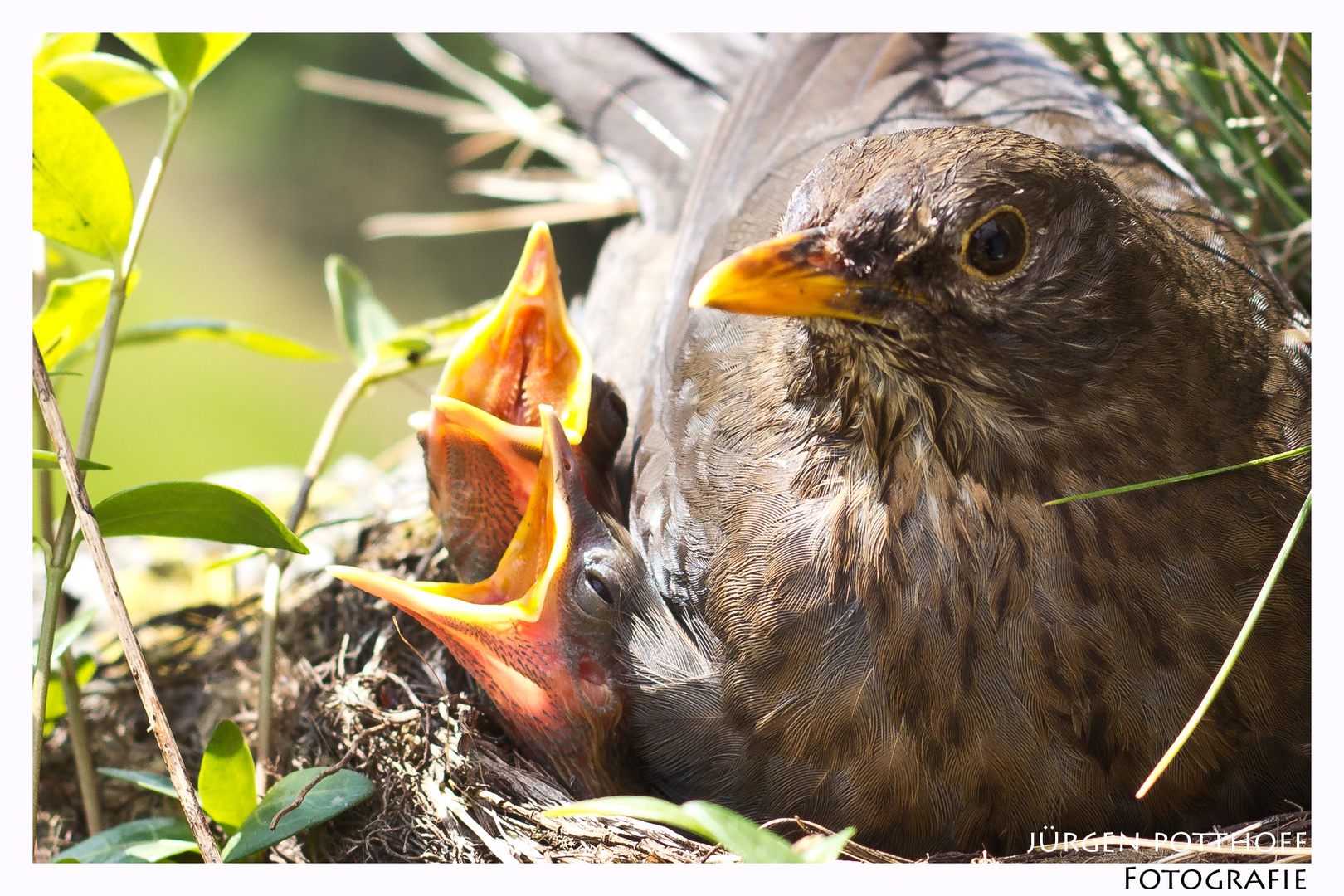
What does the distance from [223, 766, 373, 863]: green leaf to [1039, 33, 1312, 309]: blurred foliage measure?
5.66 feet

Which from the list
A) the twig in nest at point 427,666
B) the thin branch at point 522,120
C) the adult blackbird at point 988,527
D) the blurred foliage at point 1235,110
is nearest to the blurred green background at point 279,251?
the thin branch at point 522,120

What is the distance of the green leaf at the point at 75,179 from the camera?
149 centimetres

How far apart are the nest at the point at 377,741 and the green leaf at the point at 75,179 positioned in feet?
2.61

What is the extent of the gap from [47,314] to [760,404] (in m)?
1.07

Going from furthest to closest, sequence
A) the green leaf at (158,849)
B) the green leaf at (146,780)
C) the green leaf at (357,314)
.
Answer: the green leaf at (357,314) → the green leaf at (146,780) → the green leaf at (158,849)

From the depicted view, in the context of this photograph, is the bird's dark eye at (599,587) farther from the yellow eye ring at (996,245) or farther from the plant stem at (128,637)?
the yellow eye ring at (996,245)

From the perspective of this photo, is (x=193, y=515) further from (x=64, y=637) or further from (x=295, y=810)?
(x=295, y=810)

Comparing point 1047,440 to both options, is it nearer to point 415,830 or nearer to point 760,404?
point 760,404

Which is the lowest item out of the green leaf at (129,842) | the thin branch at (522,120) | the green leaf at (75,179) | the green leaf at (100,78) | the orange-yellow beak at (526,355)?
the green leaf at (129,842)

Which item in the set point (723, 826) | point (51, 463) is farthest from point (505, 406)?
point (723, 826)

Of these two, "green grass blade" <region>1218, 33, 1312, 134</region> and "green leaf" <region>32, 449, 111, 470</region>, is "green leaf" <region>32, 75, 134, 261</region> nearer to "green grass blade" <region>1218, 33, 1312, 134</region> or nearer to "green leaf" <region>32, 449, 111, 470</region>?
"green leaf" <region>32, 449, 111, 470</region>

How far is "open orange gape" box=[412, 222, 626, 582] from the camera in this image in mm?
1818

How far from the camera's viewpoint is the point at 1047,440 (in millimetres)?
1472

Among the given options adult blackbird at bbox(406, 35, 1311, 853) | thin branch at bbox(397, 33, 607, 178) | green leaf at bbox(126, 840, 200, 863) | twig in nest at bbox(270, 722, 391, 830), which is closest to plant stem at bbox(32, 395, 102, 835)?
A: green leaf at bbox(126, 840, 200, 863)
